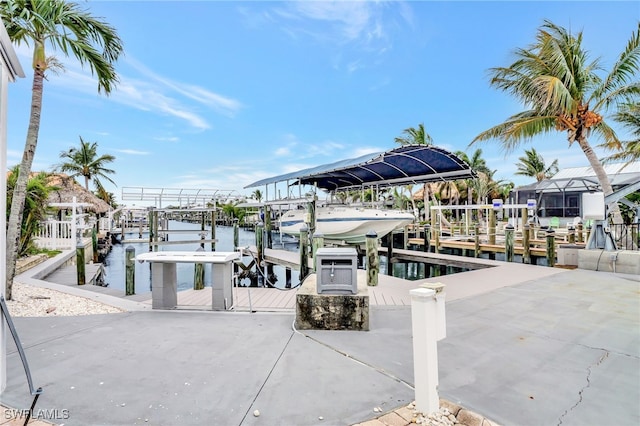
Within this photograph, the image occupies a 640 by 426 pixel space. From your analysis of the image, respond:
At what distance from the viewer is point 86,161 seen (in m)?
35.6

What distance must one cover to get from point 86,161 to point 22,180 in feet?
118

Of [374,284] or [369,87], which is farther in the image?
[369,87]

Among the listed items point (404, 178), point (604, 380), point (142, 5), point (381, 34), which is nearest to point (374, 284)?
point (604, 380)

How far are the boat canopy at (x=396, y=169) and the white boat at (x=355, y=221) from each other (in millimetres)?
1275

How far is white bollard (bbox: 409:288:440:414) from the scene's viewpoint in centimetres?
233

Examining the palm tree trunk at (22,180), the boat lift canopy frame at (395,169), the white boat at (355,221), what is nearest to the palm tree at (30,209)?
the palm tree trunk at (22,180)

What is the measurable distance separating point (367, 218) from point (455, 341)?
8.64m

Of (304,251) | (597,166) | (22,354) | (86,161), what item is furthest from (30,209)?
(86,161)

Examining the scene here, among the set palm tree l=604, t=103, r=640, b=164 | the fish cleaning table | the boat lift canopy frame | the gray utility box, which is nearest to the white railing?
the boat lift canopy frame

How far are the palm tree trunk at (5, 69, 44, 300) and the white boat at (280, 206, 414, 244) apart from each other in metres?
8.49

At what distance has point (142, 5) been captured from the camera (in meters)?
8.54

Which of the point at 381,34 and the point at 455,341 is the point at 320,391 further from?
the point at 381,34

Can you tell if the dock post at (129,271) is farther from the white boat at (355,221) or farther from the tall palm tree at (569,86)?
the tall palm tree at (569,86)

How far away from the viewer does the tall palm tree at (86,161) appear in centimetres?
3494
